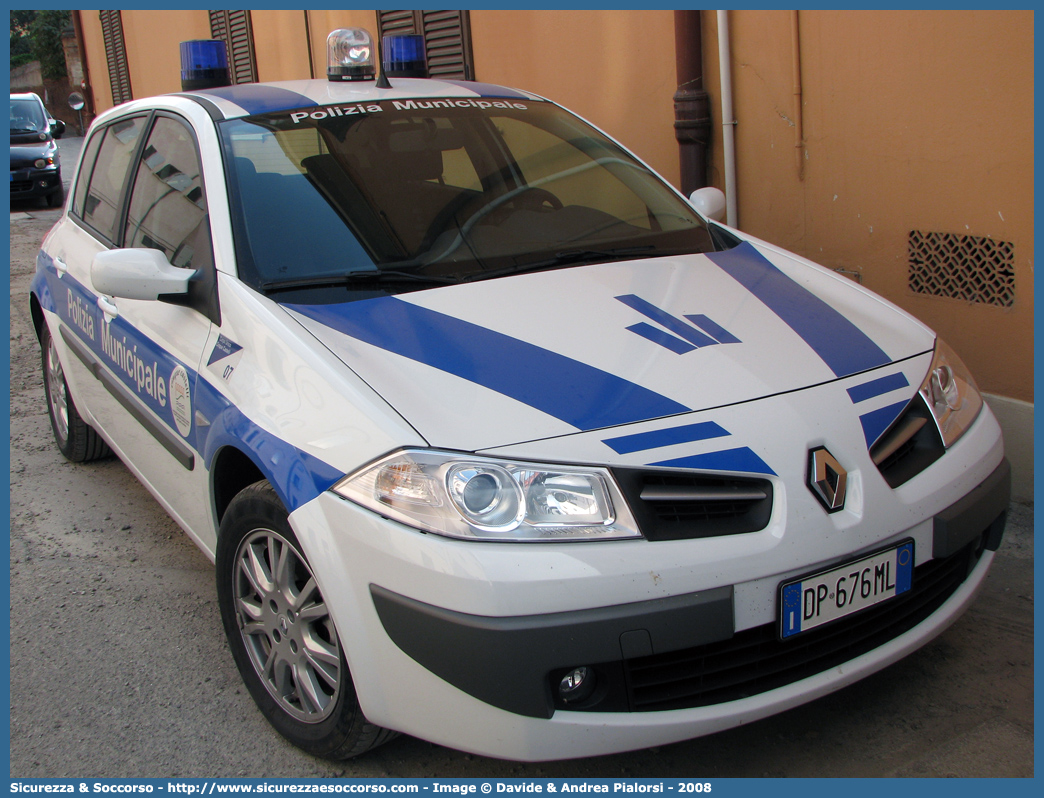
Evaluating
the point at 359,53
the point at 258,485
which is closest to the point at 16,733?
the point at 258,485

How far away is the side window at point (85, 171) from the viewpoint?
12.9 feet

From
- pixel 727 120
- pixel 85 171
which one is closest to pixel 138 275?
pixel 85 171

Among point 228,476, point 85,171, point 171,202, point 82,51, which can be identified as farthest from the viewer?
point 82,51

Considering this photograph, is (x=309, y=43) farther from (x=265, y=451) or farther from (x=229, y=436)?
(x=265, y=451)

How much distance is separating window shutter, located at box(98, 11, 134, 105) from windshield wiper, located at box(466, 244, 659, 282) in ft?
45.7

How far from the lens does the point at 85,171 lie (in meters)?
4.02

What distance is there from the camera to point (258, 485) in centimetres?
228

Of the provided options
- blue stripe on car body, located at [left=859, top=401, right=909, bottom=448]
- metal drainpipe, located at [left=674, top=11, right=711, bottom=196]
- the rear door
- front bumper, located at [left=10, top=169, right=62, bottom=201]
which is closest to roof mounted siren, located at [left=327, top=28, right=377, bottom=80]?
the rear door

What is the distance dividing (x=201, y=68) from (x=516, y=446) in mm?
2512

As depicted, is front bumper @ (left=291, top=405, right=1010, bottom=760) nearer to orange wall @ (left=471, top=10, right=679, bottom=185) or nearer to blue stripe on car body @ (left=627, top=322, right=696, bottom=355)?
blue stripe on car body @ (left=627, top=322, right=696, bottom=355)

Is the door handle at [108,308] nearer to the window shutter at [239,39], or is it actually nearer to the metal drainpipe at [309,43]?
the metal drainpipe at [309,43]

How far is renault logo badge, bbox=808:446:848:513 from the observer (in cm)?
197

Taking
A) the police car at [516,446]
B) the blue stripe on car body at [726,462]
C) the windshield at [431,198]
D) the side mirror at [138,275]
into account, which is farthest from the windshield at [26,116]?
the blue stripe on car body at [726,462]

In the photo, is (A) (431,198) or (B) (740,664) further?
(A) (431,198)
